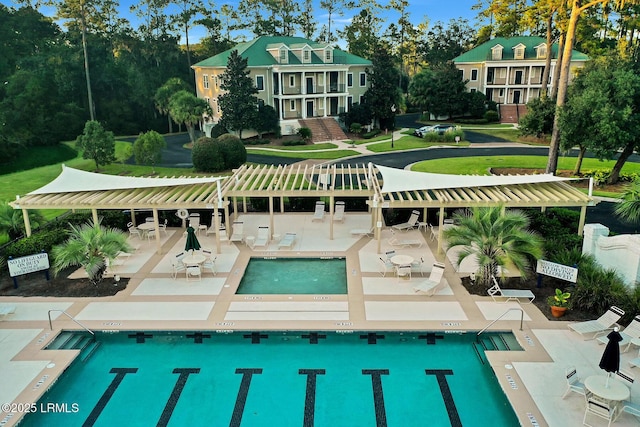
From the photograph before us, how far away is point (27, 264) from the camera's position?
50.5 ft

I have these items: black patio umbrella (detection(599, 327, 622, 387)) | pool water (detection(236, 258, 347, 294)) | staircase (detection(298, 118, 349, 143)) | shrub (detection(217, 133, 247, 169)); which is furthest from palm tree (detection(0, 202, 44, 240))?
staircase (detection(298, 118, 349, 143))

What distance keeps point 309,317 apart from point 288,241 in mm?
5470

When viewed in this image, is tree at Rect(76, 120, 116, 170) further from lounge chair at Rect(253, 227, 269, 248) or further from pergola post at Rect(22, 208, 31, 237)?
lounge chair at Rect(253, 227, 269, 248)

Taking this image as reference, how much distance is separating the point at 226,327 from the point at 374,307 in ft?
13.3

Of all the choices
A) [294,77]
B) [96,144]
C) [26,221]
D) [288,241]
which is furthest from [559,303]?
[294,77]

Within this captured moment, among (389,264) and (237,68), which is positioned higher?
(237,68)

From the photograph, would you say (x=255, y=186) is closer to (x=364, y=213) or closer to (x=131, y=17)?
(x=364, y=213)

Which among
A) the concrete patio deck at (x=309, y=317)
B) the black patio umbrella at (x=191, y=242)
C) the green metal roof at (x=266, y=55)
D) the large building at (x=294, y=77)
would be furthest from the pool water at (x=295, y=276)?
the green metal roof at (x=266, y=55)

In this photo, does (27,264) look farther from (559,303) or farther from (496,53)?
(496,53)

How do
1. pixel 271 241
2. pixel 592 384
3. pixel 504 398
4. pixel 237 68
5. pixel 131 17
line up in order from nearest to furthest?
pixel 592 384 < pixel 504 398 < pixel 271 241 < pixel 237 68 < pixel 131 17

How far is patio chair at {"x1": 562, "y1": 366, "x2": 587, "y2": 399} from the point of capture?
9.74 m

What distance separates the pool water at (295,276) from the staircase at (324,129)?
2889 cm

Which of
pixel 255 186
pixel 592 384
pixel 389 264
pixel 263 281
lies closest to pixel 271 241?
pixel 255 186

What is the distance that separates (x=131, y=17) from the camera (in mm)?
57781
